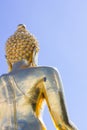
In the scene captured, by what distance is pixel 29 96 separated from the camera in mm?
8055

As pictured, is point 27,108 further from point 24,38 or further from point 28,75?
point 24,38

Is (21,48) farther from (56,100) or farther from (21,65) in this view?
(56,100)

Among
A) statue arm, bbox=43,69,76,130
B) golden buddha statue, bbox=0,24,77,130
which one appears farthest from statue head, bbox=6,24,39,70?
statue arm, bbox=43,69,76,130

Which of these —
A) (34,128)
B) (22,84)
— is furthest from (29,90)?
(34,128)

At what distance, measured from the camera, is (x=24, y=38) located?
28.5 ft

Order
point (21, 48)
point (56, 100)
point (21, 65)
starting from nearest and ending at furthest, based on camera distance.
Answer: point (56, 100)
point (21, 65)
point (21, 48)

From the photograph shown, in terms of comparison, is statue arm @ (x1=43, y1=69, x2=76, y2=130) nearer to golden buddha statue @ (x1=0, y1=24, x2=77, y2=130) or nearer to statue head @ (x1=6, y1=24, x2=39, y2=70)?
golden buddha statue @ (x1=0, y1=24, x2=77, y2=130)

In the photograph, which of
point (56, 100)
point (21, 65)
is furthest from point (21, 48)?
point (56, 100)

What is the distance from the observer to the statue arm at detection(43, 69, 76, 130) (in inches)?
309

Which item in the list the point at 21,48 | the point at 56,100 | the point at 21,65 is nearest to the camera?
the point at 56,100

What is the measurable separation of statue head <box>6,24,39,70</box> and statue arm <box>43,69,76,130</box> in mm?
518

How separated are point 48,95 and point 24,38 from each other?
1.14m

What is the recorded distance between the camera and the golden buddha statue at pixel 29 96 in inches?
308

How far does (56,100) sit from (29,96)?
41 centimetres
